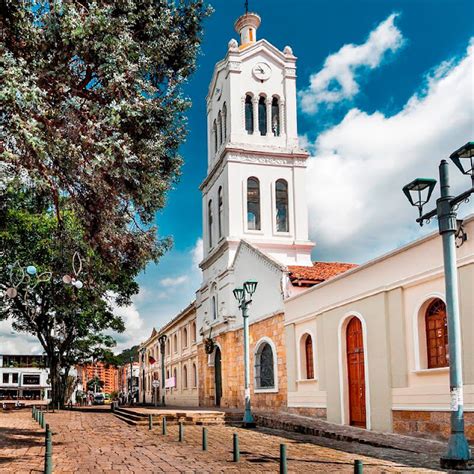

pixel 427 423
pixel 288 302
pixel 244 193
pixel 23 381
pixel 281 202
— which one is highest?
pixel 244 193

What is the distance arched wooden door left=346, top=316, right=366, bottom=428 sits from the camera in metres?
17.8

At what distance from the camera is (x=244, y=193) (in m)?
31.0

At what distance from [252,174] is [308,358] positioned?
1189 cm

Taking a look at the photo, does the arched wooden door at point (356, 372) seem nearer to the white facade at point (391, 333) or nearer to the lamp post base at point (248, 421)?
the white facade at point (391, 333)

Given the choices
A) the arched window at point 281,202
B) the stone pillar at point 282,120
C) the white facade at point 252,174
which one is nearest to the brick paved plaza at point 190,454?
the white facade at point 252,174

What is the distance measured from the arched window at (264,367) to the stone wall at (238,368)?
1.04ft

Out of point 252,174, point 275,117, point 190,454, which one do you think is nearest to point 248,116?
point 275,117

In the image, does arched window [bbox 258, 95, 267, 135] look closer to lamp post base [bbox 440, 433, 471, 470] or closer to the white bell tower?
the white bell tower

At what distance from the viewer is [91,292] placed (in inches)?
666

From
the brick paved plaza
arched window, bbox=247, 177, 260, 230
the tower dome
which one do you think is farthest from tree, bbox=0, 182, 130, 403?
the tower dome

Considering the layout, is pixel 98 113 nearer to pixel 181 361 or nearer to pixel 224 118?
pixel 224 118

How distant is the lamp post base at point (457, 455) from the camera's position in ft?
34.0

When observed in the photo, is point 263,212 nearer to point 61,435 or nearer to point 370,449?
point 61,435

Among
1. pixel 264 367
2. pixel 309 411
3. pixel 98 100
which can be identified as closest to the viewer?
pixel 98 100
